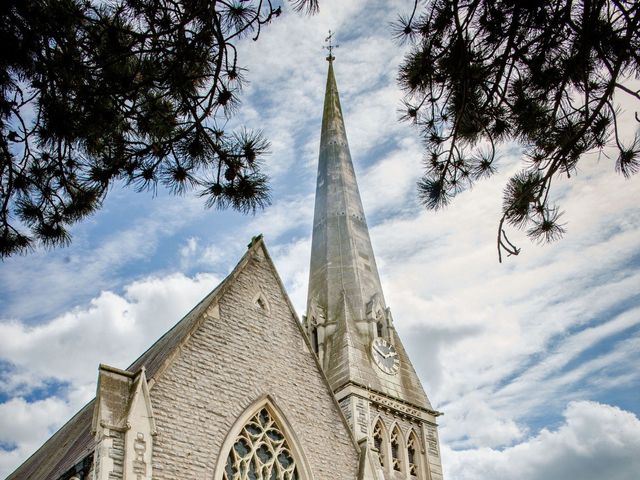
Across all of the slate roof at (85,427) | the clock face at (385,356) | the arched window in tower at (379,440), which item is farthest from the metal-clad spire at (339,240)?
the slate roof at (85,427)

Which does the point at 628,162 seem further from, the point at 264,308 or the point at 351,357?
the point at 351,357

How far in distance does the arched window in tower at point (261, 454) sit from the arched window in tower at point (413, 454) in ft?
45.3

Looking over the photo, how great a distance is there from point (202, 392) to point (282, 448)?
179 cm

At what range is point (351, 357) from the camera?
27141 mm

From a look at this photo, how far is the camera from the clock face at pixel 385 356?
2806 cm

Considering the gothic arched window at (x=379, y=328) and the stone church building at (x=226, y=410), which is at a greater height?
the gothic arched window at (x=379, y=328)

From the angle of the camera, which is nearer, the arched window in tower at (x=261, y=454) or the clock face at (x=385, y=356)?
the arched window in tower at (x=261, y=454)

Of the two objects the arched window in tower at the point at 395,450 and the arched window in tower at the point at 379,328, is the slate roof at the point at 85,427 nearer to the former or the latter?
the arched window in tower at the point at 395,450

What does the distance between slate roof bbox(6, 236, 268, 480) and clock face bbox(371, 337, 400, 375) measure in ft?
38.3

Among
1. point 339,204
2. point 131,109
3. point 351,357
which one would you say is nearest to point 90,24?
point 131,109

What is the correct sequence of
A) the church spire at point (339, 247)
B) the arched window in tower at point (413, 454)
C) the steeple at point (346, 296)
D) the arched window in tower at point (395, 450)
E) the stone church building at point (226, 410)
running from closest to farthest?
the stone church building at point (226, 410), the arched window in tower at point (395, 450), the arched window in tower at point (413, 454), the steeple at point (346, 296), the church spire at point (339, 247)

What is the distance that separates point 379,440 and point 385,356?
3.76 m

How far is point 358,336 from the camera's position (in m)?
28.7

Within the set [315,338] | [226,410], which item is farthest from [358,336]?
[226,410]
